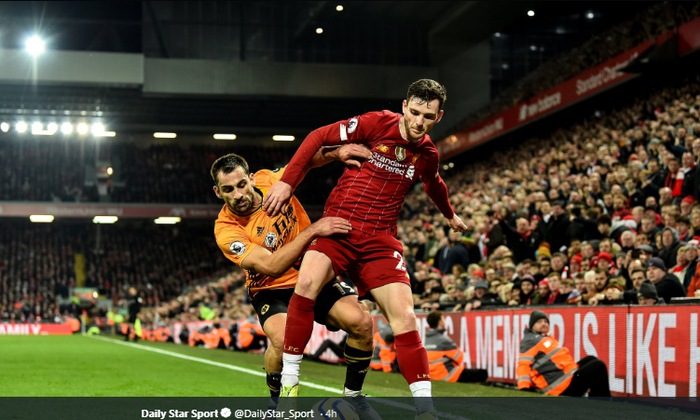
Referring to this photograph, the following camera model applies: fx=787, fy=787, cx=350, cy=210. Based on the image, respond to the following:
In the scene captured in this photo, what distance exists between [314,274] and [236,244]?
84 centimetres

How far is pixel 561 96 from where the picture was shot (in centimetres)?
2169

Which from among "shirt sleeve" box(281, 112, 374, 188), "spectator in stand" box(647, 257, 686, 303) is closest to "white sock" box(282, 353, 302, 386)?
"shirt sleeve" box(281, 112, 374, 188)

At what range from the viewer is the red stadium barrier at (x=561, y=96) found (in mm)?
16703

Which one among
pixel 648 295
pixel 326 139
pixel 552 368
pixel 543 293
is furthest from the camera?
pixel 543 293

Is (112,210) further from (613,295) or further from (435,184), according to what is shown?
(435,184)

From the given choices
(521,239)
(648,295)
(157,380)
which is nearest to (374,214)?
(648,295)

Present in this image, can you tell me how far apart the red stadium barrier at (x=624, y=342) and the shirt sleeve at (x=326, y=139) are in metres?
3.77

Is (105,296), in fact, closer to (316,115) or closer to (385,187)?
(316,115)

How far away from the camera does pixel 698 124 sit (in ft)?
38.8

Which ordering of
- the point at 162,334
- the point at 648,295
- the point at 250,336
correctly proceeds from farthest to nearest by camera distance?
the point at 162,334 < the point at 250,336 < the point at 648,295

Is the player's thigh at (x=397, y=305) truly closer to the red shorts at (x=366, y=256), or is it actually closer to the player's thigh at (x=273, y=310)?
the red shorts at (x=366, y=256)

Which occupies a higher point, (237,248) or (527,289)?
(237,248)

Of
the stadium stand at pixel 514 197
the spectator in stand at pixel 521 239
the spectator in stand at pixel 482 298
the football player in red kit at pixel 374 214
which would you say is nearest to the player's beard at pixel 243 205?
the football player in red kit at pixel 374 214

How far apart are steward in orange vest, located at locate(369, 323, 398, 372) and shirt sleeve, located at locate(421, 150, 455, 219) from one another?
21.6 ft
